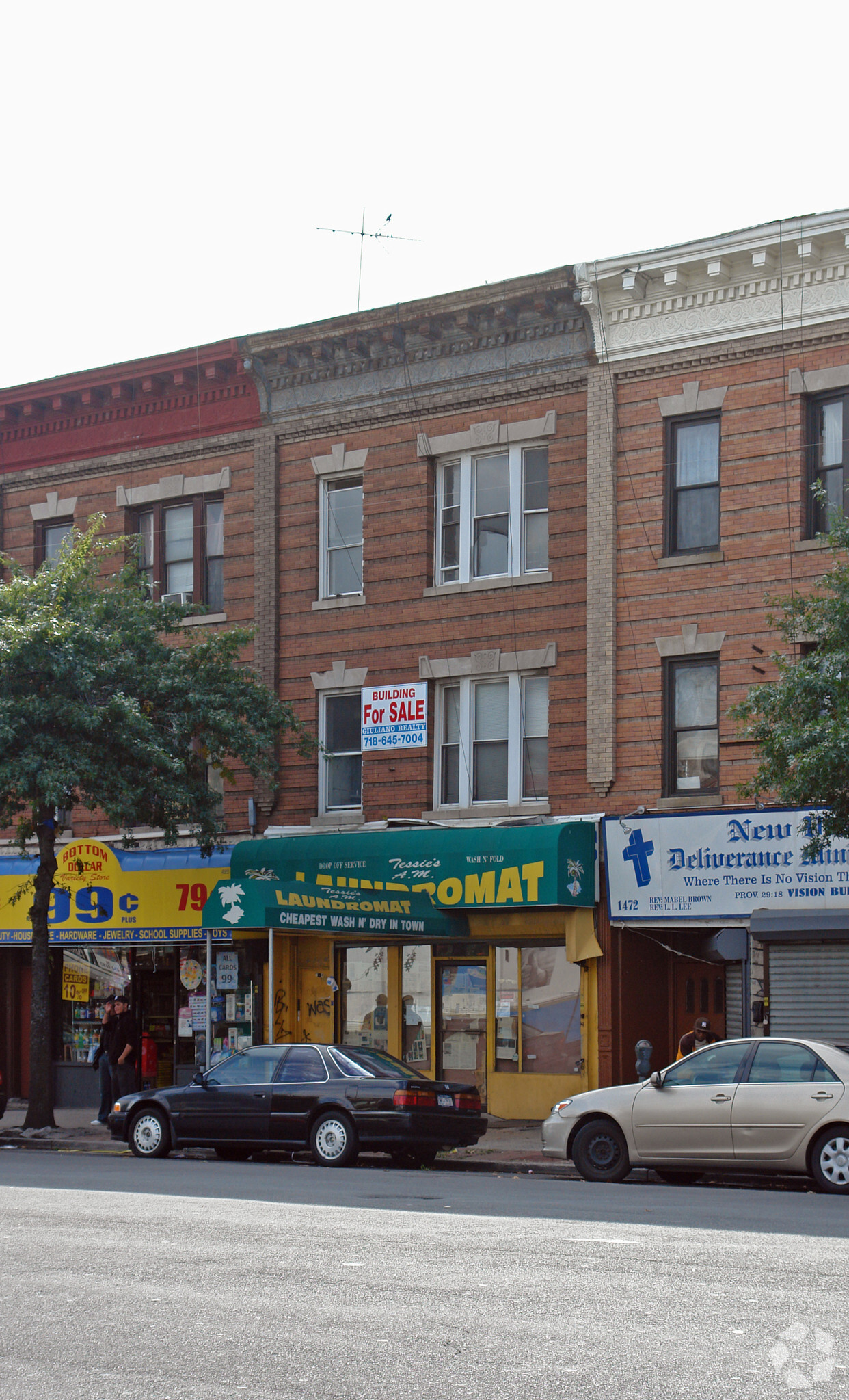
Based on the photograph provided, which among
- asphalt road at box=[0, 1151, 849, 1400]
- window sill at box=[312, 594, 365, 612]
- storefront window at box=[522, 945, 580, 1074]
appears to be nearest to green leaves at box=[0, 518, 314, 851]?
window sill at box=[312, 594, 365, 612]

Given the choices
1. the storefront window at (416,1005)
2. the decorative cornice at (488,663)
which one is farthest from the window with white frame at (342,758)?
the storefront window at (416,1005)

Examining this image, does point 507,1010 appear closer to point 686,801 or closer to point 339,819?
point 339,819

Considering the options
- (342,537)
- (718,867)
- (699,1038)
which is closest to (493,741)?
(718,867)

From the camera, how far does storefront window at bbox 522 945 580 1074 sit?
21.9m

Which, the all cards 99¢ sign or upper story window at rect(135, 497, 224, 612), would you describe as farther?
upper story window at rect(135, 497, 224, 612)

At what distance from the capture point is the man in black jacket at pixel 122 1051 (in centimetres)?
2261

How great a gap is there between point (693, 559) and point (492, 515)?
11.1ft

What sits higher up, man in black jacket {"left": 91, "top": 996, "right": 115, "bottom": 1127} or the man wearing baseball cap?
the man wearing baseball cap

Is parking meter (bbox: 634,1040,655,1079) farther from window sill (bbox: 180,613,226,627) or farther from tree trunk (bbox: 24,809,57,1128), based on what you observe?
window sill (bbox: 180,613,226,627)

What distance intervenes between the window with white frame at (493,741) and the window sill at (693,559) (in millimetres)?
2454

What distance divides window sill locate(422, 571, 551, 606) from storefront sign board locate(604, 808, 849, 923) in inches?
141

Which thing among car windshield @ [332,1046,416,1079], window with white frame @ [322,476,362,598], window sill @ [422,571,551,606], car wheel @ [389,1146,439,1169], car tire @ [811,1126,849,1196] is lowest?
car wheel @ [389,1146,439,1169]

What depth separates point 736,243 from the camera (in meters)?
20.6

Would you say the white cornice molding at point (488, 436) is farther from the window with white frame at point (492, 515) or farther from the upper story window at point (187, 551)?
the upper story window at point (187, 551)
